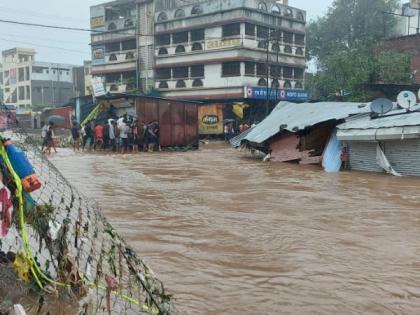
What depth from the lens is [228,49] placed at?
33781mm

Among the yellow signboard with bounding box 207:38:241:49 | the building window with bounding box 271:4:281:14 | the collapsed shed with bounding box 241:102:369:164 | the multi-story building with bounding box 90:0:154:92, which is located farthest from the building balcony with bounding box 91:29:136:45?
the collapsed shed with bounding box 241:102:369:164

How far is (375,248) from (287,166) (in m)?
9.99

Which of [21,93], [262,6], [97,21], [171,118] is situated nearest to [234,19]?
[262,6]

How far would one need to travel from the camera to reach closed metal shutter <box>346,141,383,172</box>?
541 inches

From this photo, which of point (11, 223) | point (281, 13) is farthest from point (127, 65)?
point (11, 223)

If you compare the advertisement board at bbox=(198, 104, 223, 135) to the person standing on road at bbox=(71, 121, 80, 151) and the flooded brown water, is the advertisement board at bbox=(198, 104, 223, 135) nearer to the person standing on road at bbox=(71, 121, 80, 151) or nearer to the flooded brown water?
the person standing on road at bbox=(71, 121, 80, 151)

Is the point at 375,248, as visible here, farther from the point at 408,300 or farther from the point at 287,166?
the point at 287,166

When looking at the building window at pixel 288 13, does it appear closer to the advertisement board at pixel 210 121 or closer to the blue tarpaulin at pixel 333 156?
the advertisement board at pixel 210 121

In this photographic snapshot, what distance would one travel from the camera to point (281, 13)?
37.2 meters

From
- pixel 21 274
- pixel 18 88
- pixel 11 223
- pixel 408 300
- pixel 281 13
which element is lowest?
pixel 408 300

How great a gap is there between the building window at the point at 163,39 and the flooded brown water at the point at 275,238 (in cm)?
2730

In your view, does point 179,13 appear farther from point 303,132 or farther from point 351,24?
point 303,132

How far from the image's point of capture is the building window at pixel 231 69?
33.8 metres

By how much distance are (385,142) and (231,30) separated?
75.0 ft
